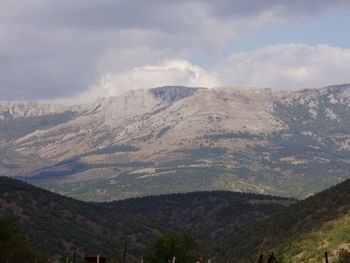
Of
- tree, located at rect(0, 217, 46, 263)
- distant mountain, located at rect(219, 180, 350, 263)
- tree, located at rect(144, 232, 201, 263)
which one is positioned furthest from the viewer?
distant mountain, located at rect(219, 180, 350, 263)

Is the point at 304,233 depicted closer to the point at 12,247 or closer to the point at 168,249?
the point at 168,249

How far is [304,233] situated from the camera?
109m

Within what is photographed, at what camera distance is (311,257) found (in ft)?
306

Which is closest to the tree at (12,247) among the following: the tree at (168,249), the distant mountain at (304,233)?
the tree at (168,249)

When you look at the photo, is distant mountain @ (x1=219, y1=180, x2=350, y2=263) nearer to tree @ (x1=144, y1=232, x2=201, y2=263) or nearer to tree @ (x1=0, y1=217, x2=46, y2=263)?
tree @ (x1=144, y1=232, x2=201, y2=263)

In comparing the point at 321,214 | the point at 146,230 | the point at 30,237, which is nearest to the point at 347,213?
the point at 321,214

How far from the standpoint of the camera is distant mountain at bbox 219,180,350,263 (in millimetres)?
95312

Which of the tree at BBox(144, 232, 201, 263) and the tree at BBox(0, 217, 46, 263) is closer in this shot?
the tree at BBox(0, 217, 46, 263)

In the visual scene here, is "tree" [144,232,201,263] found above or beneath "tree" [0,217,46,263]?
beneath

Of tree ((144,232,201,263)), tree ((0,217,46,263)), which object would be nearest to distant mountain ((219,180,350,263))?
tree ((144,232,201,263))

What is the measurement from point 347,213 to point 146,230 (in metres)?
98.9

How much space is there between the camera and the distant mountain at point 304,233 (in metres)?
95.3

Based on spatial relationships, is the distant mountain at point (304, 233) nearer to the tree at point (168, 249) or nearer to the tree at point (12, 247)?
the tree at point (168, 249)

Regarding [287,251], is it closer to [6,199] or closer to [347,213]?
[347,213]
